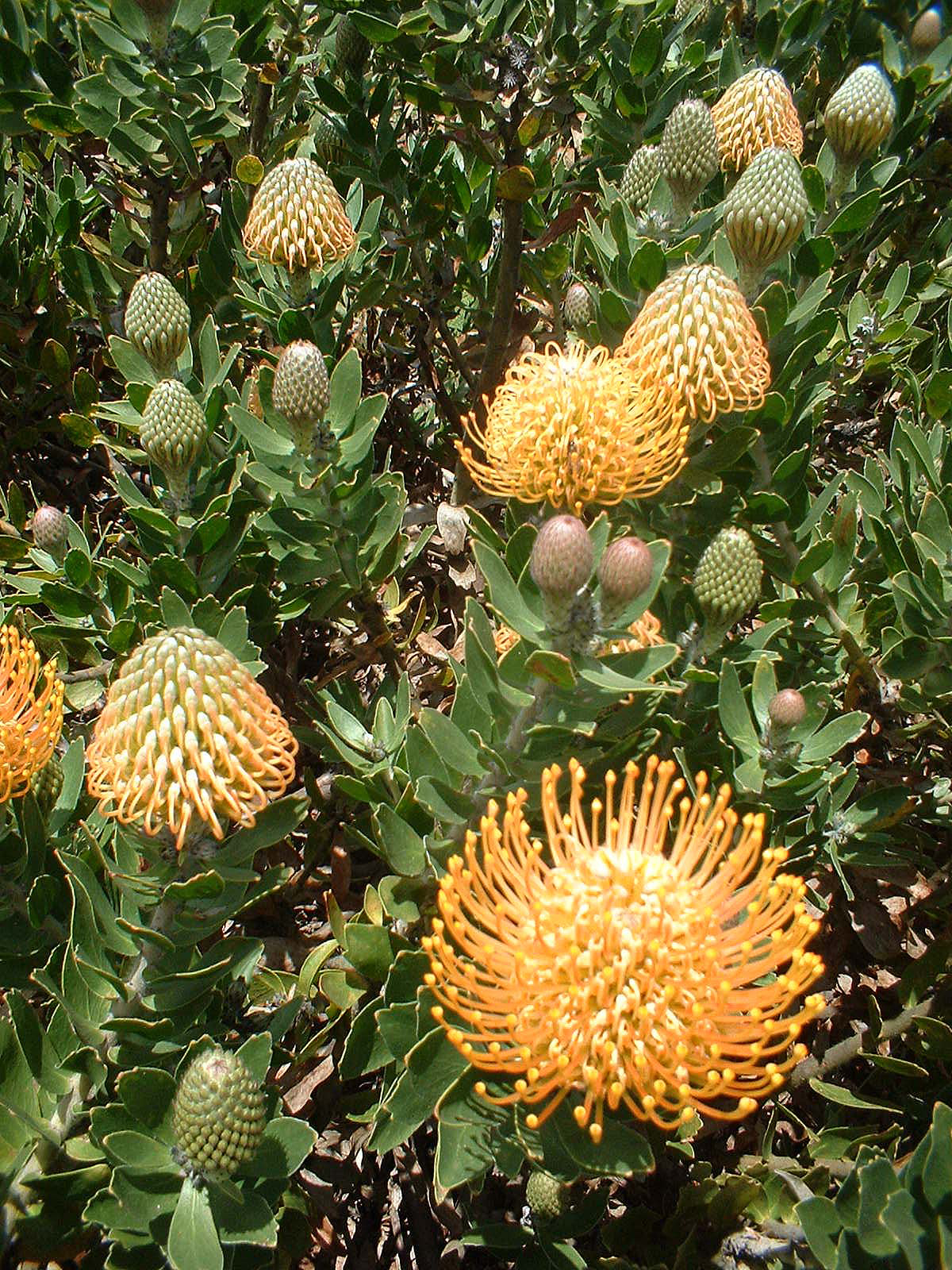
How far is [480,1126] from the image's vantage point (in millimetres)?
1858

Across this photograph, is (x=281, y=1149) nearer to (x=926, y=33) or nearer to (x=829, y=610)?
(x=829, y=610)

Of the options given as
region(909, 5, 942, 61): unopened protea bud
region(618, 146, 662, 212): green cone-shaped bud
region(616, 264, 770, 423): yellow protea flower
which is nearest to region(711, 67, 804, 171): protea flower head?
region(618, 146, 662, 212): green cone-shaped bud

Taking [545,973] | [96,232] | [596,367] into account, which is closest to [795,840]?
[545,973]

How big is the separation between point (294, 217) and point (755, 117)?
1.25m

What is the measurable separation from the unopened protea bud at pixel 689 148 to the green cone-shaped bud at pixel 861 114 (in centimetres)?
38

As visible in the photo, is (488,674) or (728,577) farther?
(728,577)

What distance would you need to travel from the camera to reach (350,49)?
349cm

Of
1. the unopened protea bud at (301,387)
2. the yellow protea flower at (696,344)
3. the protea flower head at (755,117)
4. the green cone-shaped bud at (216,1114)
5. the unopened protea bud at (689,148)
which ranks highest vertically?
the protea flower head at (755,117)

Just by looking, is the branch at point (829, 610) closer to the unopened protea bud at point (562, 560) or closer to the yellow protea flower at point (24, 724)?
the unopened protea bud at point (562, 560)

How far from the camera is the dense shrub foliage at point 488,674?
1736mm

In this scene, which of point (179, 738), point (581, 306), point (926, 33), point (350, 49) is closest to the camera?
point (179, 738)

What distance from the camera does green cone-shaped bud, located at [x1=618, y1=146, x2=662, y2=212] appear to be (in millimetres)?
2672

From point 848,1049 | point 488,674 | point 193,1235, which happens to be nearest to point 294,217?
point 488,674

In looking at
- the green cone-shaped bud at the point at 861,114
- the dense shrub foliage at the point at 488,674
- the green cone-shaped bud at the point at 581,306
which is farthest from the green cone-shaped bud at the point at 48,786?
the green cone-shaped bud at the point at 861,114
